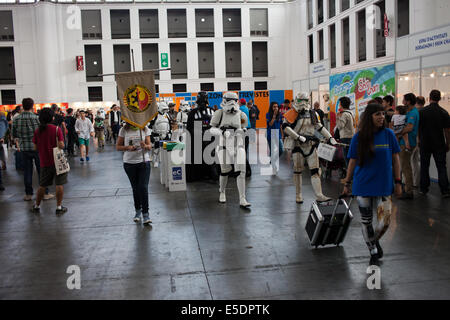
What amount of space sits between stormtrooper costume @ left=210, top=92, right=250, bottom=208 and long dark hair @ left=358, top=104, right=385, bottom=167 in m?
3.38

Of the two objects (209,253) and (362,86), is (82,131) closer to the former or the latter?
(362,86)

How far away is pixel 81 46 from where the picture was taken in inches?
1441

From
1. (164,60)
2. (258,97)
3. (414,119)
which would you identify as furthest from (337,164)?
(164,60)

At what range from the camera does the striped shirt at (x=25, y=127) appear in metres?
8.59

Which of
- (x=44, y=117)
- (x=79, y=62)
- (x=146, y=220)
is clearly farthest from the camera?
(x=79, y=62)

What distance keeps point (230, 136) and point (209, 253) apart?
10.0ft

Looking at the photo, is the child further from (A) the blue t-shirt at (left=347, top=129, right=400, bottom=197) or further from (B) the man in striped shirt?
(B) the man in striped shirt

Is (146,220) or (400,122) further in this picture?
(400,122)

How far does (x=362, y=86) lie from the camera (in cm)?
1309

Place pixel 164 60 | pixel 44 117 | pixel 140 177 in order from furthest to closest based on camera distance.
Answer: pixel 164 60
pixel 44 117
pixel 140 177

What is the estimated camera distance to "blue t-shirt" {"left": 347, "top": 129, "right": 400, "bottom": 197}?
4.66 m

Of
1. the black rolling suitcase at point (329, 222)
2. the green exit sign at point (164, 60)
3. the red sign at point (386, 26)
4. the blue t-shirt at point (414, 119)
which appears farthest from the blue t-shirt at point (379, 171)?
the green exit sign at point (164, 60)

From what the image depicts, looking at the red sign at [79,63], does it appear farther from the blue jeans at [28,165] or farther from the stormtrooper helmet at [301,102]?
the stormtrooper helmet at [301,102]

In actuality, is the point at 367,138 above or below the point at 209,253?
above
